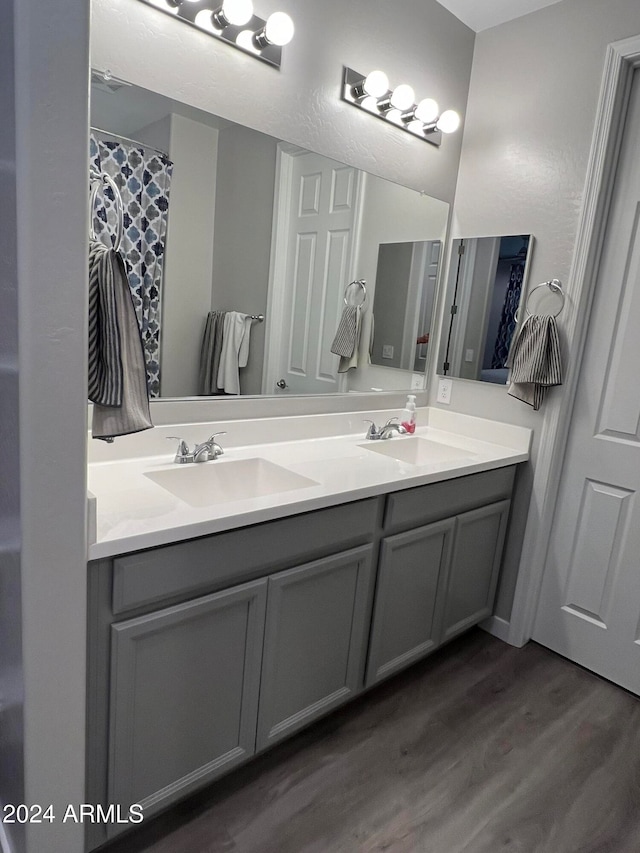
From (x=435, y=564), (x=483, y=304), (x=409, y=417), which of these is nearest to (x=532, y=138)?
(x=483, y=304)

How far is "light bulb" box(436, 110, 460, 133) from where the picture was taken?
217cm

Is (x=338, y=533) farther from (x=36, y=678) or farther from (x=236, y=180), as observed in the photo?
(x=236, y=180)

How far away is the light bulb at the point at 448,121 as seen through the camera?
2.17 meters

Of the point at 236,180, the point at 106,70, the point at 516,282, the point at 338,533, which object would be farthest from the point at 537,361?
the point at 106,70

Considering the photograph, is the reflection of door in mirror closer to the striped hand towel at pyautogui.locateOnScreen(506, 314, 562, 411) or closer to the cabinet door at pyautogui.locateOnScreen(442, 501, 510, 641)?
the striped hand towel at pyautogui.locateOnScreen(506, 314, 562, 411)

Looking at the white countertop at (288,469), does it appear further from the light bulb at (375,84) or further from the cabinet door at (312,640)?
the light bulb at (375,84)

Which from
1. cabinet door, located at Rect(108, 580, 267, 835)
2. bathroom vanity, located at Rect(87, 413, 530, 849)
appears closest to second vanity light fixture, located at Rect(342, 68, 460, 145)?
bathroom vanity, located at Rect(87, 413, 530, 849)

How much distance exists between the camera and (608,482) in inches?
83.4

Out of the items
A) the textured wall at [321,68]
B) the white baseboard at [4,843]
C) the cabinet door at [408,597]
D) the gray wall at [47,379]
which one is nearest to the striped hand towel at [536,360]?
the cabinet door at [408,597]

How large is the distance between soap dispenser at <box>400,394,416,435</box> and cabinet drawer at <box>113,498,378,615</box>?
731mm

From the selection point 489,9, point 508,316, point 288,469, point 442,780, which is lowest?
point 442,780

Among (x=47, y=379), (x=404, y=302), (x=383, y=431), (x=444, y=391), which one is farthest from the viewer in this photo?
(x=444, y=391)

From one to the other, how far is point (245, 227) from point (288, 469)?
0.79 metres

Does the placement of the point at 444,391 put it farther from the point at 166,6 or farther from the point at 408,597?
the point at 166,6
